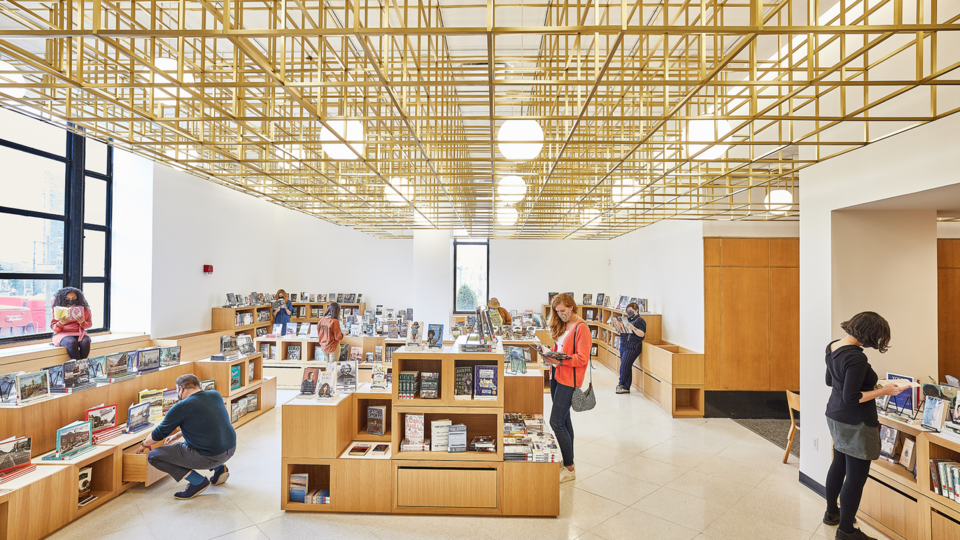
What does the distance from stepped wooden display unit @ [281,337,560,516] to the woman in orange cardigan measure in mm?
749

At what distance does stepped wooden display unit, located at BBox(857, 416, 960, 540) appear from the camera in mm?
3373

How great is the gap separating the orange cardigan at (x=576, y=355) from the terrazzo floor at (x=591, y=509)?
112 centimetres

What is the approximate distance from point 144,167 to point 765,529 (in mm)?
10688

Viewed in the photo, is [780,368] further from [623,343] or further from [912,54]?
[912,54]

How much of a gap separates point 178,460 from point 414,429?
232 cm

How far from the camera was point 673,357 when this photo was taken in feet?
24.4

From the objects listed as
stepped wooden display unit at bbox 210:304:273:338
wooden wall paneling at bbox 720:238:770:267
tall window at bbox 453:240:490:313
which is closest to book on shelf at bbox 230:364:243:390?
stepped wooden display unit at bbox 210:304:273:338

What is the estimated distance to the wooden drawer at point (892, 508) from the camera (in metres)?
3.61

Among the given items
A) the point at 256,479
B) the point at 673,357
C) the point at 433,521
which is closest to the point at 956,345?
the point at 673,357

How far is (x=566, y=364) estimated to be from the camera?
15.1ft

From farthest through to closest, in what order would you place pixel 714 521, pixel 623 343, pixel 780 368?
1. pixel 623 343
2. pixel 780 368
3. pixel 714 521

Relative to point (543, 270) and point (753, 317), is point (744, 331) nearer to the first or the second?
point (753, 317)

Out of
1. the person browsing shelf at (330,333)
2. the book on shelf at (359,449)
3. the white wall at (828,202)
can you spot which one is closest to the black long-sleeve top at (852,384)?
the white wall at (828,202)

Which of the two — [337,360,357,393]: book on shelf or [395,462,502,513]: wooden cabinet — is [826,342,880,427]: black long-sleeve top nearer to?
[395,462,502,513]: wooden cabinet
